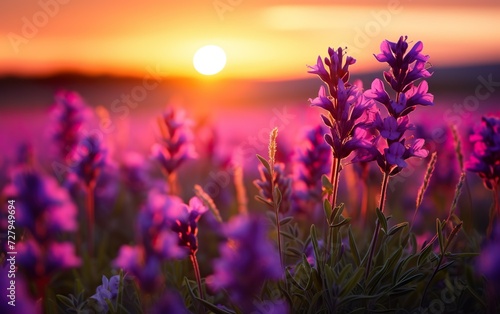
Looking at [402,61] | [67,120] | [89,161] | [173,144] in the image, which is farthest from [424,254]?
[67,120]

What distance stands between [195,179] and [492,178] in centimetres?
637

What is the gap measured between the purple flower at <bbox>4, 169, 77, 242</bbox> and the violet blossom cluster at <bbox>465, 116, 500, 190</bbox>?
1996 millimetres

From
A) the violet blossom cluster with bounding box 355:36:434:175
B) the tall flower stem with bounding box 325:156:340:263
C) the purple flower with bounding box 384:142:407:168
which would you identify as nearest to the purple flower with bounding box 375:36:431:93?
the violet blossom cluster with bounding box 355:36:434:175

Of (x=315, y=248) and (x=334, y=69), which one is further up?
(x=334, y=69)

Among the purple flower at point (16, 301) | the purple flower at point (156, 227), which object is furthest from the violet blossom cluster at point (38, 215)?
the purple flower at point (16, 301)

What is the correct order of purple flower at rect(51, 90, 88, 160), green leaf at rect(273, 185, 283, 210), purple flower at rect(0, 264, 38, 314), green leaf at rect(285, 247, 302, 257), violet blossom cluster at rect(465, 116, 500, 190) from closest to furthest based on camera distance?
purple flower at rect(0, 264, 38, 314), green leaf at rect(273, 185, 283, 210), violet blossom cluster at rect(465, 116, 500, 190), green leaf at rect(285, 247, 302, 257), purple flower at rect(51, 90, 88, 160)

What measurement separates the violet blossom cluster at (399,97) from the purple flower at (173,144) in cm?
190

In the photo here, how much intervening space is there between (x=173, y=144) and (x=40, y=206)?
1.68m

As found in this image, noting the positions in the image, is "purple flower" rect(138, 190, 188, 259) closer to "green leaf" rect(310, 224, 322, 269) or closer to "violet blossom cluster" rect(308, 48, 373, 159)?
"green leaf" rect(310, 224, 322, 269)

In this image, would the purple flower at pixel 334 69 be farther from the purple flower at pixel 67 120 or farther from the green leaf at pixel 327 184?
the purple flower at pixel 67 120

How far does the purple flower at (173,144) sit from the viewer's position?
4297mm

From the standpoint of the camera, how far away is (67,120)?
17.3 ft

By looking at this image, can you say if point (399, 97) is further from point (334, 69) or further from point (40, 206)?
point (40, 206)

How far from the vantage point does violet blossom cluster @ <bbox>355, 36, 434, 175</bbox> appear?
2.55m
